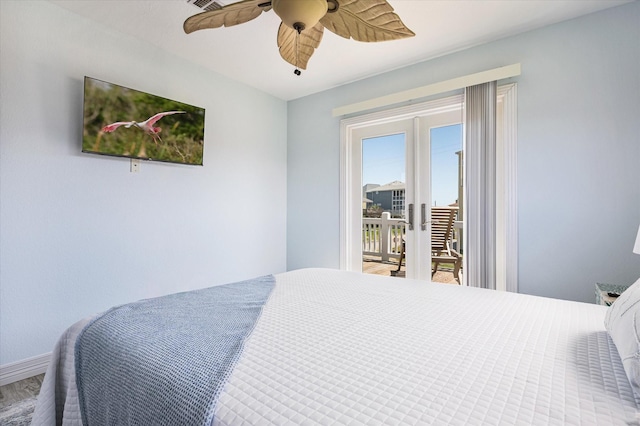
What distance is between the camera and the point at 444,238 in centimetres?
297

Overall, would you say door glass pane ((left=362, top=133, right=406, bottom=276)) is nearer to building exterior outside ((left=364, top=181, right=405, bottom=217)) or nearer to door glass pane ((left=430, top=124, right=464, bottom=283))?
building exterior outside ((left=364, top=181, right=405, bottom=217))

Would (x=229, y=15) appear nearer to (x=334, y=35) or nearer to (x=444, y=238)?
(x=334, y=35)

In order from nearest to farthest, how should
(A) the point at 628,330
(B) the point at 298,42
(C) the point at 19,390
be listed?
(A) the point at 628,330 < (B) the point at 298,42 < (C) the point at 19,390

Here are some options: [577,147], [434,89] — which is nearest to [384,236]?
[434,89]

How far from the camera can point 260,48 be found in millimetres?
2668

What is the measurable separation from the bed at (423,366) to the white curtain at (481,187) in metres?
1.06

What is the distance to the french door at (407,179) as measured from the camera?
288 centimetres

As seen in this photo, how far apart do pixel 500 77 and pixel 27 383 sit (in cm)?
392

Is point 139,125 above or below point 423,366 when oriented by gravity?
above

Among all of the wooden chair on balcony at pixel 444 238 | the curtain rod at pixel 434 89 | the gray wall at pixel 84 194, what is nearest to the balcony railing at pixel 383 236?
the wooden chair on balcony at pixel 444 238

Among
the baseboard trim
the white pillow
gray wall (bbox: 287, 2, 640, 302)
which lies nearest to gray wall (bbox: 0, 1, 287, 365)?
the baseboard trim

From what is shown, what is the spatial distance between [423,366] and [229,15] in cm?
163

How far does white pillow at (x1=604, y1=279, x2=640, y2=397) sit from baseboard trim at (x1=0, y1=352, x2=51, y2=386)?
9.31 ft

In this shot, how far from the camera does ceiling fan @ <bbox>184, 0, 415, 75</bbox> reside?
4.20 feet
